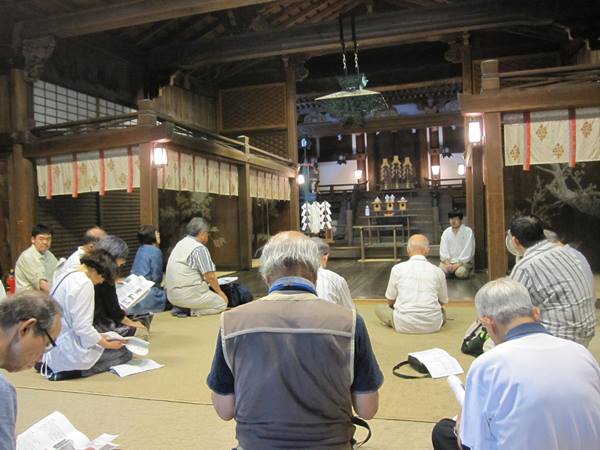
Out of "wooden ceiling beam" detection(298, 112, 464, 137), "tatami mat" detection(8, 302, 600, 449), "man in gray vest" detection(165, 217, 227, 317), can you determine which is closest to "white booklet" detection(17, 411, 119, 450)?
"tatami mat" detection(8, 302, 600, 449)

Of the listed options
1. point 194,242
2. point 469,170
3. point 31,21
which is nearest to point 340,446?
point 194,242

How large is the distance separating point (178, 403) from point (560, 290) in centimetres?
266

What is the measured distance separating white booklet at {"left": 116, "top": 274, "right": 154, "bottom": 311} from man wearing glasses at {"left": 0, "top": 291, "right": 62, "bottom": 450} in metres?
3.38

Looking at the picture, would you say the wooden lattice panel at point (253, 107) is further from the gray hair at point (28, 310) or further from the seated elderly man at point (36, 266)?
the gray hair at point (28, 310)

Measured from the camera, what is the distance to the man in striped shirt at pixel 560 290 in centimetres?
308

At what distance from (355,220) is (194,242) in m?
12.7

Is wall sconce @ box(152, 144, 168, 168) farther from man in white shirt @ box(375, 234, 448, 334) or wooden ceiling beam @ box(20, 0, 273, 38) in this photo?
man in white shirt @ box(375, 234, 448, 334)

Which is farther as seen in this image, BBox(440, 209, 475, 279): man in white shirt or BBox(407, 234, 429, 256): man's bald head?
BBox(440, 209, 475, 279): man in white shirt

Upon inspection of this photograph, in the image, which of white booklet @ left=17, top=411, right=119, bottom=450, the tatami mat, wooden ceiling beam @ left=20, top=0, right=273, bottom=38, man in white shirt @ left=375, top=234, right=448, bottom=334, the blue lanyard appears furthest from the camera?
wooden ceiling beam @ left=20, top=0, right=273, bottom=38

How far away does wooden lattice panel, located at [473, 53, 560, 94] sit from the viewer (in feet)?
33.1

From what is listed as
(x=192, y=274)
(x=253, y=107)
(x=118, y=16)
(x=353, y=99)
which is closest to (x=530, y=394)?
(x=192, y=274)

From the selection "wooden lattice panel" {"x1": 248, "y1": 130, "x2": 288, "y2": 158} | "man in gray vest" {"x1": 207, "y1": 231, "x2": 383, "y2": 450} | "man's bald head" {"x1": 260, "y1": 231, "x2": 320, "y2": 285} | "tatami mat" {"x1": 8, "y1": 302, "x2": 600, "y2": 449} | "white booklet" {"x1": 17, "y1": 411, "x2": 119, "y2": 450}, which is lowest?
"tatami mat" {"x1": 8, "y1": 302, "x2": 600, "y2": 449}

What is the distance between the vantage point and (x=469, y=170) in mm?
10273

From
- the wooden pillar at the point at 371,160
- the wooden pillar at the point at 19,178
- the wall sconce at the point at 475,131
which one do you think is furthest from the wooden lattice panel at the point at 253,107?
the wooden pillar at the point at 371,160
